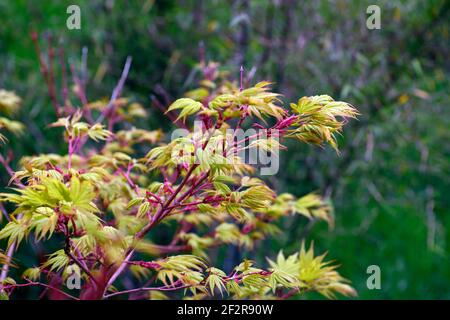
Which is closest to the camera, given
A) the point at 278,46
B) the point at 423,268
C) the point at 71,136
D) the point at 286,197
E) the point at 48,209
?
the point at 48,209

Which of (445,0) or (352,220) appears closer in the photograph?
(445,0)

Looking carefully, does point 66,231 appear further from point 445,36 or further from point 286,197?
point 445,36

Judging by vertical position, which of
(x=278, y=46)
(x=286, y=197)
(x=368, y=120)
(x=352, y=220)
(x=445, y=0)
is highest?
(x=445, y=0)

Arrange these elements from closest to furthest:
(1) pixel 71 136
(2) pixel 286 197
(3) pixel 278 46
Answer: (1) pixel 71 136, (2) pixel 286 197, (3) pixel 278 46

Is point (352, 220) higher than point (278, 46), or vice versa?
point (278, 46)

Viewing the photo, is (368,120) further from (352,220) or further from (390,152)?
(352,220)

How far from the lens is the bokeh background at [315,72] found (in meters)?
2.77

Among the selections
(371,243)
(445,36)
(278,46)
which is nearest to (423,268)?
(371,243)

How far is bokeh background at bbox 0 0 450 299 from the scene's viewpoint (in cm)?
277

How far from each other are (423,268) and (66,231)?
2.69m

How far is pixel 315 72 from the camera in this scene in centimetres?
278

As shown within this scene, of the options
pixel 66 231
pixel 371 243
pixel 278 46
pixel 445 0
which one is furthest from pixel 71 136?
pixel 371 243

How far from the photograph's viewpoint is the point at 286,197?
1.77m

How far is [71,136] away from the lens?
147 centimetres
